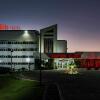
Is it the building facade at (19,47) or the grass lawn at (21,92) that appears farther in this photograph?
the building facade at (19,47)

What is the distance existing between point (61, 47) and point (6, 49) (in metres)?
16.2

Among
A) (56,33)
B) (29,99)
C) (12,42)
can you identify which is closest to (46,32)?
(56,33)

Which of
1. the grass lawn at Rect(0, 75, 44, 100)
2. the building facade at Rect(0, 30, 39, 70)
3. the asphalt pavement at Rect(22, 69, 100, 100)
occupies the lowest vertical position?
the grass lawn at Rect(0, 75, 44, 100)

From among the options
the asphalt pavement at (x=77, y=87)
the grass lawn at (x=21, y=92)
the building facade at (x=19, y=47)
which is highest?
the building facade at (x=19, y=47)

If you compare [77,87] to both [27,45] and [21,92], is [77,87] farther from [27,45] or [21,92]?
[27,45]

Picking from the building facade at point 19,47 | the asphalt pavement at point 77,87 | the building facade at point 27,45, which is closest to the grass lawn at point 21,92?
the asphalt pavement at point 77,87

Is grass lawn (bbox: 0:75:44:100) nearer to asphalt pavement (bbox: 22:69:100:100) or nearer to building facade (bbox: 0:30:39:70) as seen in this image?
asphalt pavement (bbox: 22:69:100:100)

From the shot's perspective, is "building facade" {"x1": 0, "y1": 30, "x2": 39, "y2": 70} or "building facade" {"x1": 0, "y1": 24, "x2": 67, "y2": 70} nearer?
"building facade" {"x1": 0, "y1": 24, "x2": 67, "y2": 70}

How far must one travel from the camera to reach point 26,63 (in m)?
108

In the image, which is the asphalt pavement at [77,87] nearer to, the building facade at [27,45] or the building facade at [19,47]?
the building facade at [27,45]

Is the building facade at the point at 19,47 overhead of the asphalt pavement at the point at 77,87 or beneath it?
overhead

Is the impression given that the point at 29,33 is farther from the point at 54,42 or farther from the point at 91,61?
the point at 91,61

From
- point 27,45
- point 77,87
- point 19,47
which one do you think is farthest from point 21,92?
point 19,47

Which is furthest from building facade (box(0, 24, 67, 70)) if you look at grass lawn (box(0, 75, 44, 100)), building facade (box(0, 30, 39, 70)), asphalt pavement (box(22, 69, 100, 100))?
grass lawn (box(0, 75, 44, 100))
